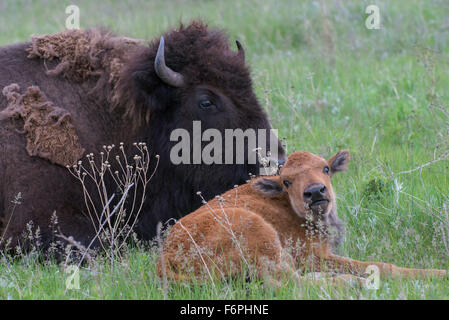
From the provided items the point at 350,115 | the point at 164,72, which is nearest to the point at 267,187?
the point at 164,72

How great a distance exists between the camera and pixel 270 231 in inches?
168

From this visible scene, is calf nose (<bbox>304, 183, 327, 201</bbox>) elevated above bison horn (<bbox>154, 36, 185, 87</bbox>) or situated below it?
below

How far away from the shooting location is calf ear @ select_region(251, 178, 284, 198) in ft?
15.4

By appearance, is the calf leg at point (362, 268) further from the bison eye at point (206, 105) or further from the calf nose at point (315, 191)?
the bison eye at point (206, 105)

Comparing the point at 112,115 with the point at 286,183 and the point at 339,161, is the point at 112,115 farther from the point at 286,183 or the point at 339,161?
the point at 339,161

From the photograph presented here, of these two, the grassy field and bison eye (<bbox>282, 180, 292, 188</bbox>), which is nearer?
the grassy field

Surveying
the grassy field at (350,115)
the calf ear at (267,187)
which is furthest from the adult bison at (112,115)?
the calf ear at (267,187)

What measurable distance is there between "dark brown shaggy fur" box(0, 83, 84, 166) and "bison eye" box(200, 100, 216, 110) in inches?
42.1

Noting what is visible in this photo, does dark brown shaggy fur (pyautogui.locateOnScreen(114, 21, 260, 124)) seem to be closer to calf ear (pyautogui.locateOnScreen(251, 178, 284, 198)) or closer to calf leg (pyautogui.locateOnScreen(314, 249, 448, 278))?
calf ear (pyautogui.locateOnScreen(251, 178, 284, 198))

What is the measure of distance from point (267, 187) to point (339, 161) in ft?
1.96

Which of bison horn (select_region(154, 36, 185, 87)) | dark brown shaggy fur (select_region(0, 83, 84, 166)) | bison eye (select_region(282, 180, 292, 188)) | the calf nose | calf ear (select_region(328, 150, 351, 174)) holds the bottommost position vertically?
the calf nose

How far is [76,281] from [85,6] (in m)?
13.1

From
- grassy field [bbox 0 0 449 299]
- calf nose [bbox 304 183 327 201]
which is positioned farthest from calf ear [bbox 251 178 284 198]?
grassy field [bbox 0 0 449 299]
